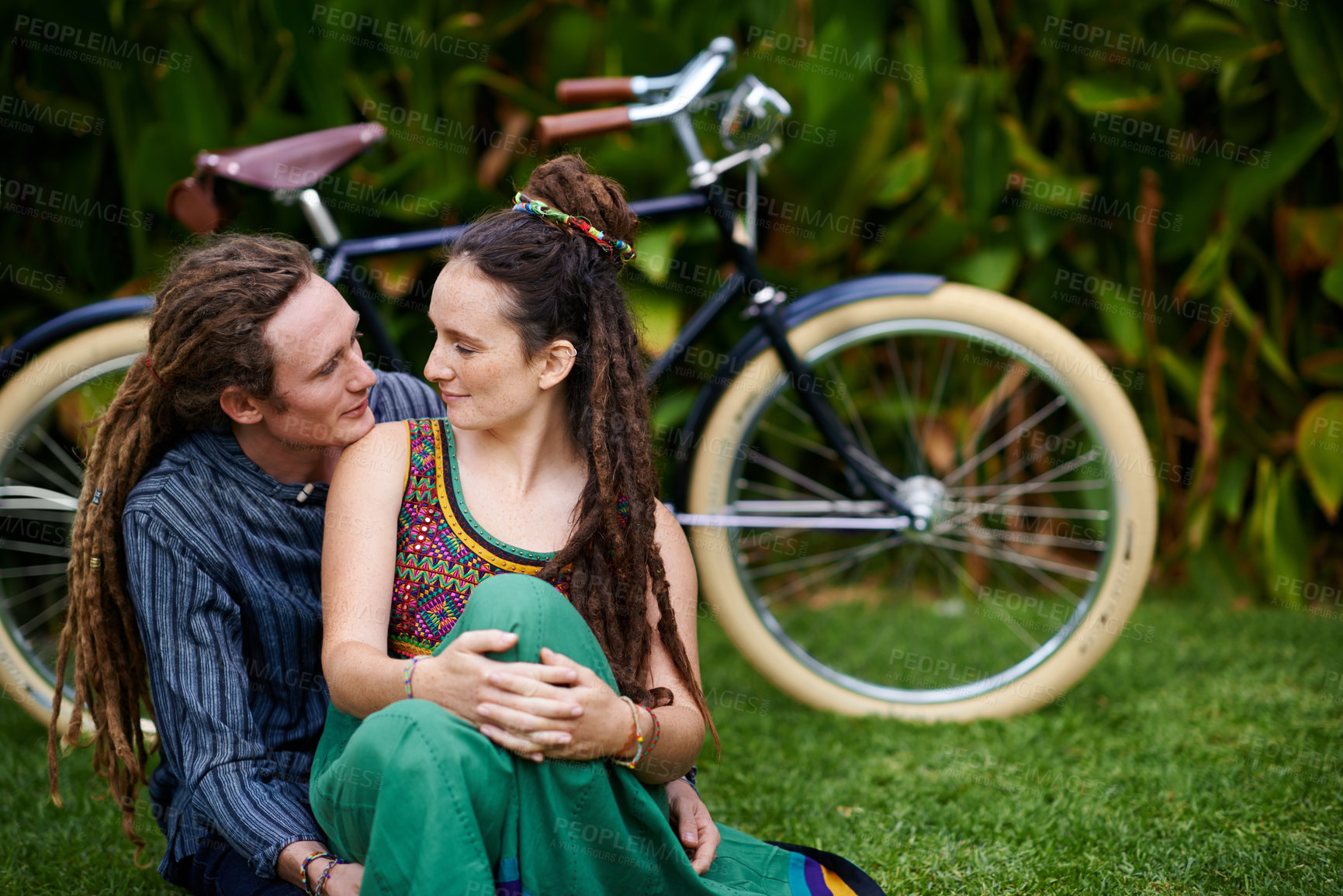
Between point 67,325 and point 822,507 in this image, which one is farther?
point 822,507

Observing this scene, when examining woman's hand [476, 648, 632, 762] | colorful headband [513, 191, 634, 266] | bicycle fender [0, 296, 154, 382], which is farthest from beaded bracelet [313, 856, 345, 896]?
bicycle fender [0, 296, 154, 382]

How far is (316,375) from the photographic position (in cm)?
167

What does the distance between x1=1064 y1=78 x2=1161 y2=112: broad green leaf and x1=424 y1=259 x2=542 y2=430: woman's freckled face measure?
2132 mm

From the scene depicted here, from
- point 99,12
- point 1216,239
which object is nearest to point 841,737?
point 1216,239

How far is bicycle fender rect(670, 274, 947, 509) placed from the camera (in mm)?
2549

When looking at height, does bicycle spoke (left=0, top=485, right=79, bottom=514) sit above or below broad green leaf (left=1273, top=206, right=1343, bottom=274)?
below

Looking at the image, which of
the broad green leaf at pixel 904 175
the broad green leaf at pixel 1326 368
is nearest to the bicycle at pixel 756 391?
the broad green leaf at pixel 904 175

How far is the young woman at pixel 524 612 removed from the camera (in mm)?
1380

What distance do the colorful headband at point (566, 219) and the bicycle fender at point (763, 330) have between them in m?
0.92

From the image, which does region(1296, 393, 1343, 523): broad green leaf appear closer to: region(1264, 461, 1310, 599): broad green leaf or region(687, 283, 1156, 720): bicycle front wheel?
region(1264, 461, 1310, 599): broad green leaf

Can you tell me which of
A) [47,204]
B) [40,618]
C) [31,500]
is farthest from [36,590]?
[47,204]

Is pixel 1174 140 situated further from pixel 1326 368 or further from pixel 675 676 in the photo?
pixel 675 676

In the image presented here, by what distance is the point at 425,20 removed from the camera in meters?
3.12

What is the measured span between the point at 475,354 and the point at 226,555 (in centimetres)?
49
